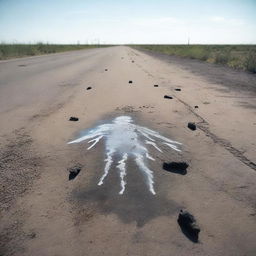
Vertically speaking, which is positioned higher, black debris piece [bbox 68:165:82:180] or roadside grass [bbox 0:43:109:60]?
Result: black debris piece [bbox 68:165:82:180]

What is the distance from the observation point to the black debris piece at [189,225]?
2.69m

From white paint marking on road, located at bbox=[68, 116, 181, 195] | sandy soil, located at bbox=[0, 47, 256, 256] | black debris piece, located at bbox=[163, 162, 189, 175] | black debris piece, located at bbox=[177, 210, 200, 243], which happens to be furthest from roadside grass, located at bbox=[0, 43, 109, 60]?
black debris piece, located at bbox=[177, 210, 200, 243]

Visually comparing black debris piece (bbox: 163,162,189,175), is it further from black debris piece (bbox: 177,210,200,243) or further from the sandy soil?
black debris piece (bbox: 177,210,200,243)

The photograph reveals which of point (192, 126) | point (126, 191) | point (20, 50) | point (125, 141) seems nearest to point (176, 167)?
point (126, 191)

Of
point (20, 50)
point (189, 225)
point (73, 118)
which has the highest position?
point (189, 225)

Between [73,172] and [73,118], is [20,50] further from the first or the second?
[73,172]

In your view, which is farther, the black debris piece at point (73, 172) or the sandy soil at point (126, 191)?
the black debris piece at point (73, 172)

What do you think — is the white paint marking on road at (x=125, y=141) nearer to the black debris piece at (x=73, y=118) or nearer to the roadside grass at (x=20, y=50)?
the black debris piece at (x=73, y=118)

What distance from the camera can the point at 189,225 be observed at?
274cm

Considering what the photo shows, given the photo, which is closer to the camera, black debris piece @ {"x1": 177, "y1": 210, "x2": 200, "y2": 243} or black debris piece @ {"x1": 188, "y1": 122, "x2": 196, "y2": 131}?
black debris piece @ {"x1": 177, "y1": 210, "x2": 200, "y2": 243}

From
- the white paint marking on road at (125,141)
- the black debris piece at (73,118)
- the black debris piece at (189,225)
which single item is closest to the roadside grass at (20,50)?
the black debris piece at (73,118)

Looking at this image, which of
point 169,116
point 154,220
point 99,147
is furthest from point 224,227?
point 169,116

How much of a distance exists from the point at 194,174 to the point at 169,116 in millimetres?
2967

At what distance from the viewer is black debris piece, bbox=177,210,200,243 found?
2688 millimetres
